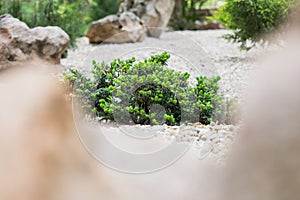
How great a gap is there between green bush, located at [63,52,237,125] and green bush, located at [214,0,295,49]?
117 inches

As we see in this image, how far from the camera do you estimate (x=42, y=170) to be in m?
0.41

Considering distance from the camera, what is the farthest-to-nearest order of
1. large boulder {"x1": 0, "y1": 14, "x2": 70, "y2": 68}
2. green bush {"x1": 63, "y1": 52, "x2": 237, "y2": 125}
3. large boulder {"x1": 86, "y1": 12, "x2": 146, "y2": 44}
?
large boulder {"x1": 86, "y1": 12, "x2": 146, "y2": 44}
large boulder {"x1": 0, "y1": 14, "x2": 70, "y2": 68}
green bush {"x1": 63, "y1": 52, "x2": 237, "y2": 125}

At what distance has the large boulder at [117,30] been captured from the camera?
828 cm

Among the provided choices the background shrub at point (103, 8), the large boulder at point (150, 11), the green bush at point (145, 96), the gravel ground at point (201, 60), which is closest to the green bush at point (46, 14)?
the gravel ground at point (201, 60)

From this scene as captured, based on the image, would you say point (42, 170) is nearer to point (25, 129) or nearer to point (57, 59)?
point (25, 129)

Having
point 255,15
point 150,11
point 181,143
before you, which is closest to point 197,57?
point 255,15

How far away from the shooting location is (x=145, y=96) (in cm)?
337

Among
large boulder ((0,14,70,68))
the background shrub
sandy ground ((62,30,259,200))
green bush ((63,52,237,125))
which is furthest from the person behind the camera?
the background shrub

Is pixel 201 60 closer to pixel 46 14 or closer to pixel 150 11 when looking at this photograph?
pixel 46 14

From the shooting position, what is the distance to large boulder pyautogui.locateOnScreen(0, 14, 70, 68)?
4.86m

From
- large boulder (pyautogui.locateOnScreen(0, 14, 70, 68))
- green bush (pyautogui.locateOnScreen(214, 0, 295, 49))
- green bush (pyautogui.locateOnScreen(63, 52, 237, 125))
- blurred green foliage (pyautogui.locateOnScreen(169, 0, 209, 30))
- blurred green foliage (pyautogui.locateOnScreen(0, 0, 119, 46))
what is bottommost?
blurred green foliage (pyautogui.locateOnScreen(169, 0, 209, 30))

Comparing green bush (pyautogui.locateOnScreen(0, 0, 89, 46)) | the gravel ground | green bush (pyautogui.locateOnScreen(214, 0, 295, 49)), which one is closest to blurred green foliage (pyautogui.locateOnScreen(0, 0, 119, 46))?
green bush (pyautogui.locateOnScreen(0, 0, 89, 46))

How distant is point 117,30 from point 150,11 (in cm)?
131

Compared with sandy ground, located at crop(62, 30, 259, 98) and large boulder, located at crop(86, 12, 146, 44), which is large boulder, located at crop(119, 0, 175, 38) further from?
large boulder, located at crop(86, 12, 146, 44)
